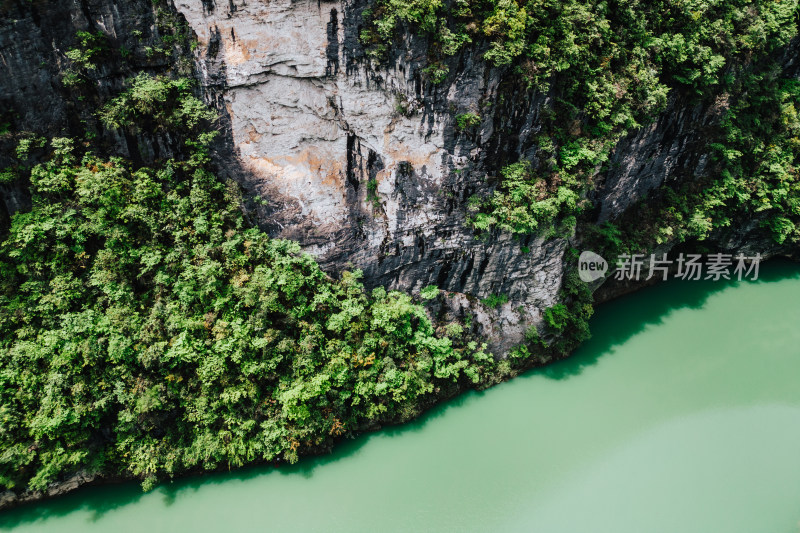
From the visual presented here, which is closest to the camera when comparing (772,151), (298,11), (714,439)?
(298,11)

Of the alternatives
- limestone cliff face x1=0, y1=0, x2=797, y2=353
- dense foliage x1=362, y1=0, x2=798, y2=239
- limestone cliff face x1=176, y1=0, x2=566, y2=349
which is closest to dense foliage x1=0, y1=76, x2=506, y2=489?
limestone cliff face x1=0, y1=0, x2=797, y2=353

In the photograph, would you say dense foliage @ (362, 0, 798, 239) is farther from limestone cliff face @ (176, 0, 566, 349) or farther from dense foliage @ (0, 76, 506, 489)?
dense foliage @ (0, 76, 506, 489)

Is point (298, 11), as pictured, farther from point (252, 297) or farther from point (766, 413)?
point (766, 413)

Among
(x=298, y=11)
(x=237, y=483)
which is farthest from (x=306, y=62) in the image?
(x=237, y=483)

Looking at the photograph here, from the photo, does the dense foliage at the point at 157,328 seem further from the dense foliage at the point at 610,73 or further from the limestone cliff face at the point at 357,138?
the dense foliage at the point at 610,73

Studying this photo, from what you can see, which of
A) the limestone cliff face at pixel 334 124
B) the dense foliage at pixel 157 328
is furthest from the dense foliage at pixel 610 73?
the dense foliage at pixel 157 328

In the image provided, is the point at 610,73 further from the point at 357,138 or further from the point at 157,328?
the point at 157,328

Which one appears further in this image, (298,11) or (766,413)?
(766,413)

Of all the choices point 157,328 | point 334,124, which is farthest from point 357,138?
point 157,328
